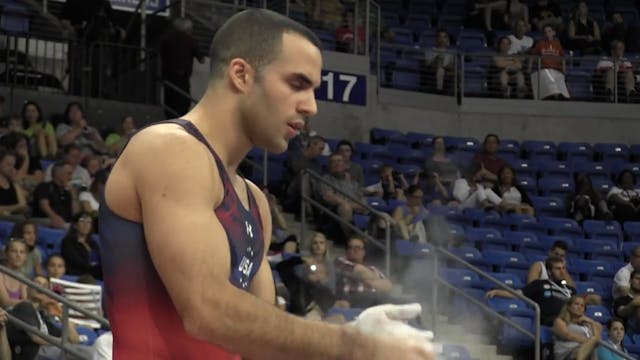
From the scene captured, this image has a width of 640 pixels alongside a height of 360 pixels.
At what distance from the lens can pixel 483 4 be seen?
71.8 ft

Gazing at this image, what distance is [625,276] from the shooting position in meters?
14.4

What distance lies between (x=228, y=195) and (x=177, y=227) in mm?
248

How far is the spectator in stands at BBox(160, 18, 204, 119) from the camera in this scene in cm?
1562

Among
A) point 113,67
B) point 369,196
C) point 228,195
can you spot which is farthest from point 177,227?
point 113,67

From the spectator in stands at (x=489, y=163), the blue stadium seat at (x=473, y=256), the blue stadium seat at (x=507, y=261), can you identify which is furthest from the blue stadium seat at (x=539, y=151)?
the blue stadium seat at (x=473, y=256)

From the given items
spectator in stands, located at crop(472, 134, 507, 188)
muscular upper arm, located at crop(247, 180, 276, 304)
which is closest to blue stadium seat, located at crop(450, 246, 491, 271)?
spectator in stands, located at crop(472, 134, 507, 188)

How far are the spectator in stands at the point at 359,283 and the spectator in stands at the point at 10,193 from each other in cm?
309

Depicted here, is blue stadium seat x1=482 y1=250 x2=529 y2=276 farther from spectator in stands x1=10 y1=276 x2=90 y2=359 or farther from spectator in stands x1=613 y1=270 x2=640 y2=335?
spectator in stands x1=10 y1=276 x2=90 y2=359

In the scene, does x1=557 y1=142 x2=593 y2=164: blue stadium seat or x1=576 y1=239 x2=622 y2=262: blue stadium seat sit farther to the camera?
x1=557 y1=142 x2=593 y2=164: blue stadium seat

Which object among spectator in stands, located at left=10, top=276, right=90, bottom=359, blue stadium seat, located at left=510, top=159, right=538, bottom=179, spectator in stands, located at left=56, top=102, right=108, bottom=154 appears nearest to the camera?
spectator in stands, located at left=10, top=276, right=90, bottom=359

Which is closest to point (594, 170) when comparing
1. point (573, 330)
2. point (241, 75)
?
point (573, 330)

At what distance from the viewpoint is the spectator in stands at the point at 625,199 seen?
1697cm

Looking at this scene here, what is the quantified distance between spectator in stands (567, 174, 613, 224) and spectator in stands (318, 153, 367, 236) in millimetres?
3423

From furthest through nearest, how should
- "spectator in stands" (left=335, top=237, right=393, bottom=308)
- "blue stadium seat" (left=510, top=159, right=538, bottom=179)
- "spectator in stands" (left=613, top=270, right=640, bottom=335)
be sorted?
"blue stadium seat" (left=510, top=159, right=538, bottom=179), "spectator in stands" (left=613, top=270, right=640, bottom=335), "spectator in stands" (left=335, top=237, right=393, bottom=308)
